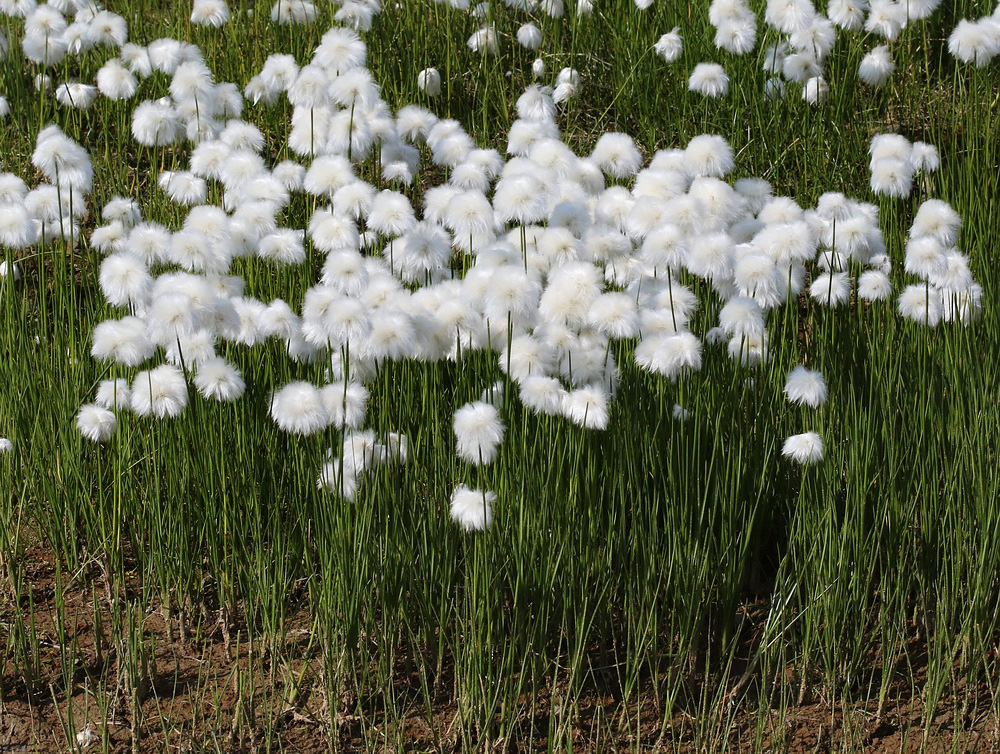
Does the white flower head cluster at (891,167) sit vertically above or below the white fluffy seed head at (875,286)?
above

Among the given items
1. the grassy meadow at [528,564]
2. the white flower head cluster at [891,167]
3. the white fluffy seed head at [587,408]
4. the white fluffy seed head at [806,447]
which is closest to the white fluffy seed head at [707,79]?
the white flower head cluster at [891,167]

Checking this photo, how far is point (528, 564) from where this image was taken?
2789 mm

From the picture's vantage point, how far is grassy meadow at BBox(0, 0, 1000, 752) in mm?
2793

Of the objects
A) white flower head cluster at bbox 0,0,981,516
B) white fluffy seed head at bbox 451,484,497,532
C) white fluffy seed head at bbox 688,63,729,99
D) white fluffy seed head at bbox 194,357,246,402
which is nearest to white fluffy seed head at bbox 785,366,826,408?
white flower head cluster at bbox 0,0,981,516

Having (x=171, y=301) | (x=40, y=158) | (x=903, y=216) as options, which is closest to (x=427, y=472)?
(x=171, y=301)

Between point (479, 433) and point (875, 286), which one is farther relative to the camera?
point (875, 286)

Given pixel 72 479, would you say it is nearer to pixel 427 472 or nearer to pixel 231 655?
pixel 231 655

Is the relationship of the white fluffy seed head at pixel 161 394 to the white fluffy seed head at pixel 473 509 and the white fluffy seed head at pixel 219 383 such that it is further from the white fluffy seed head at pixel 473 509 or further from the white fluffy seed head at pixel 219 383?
the white fluffy seed head at pixel 473 509

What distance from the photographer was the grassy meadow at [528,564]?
2.79m

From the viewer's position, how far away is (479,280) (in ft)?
9.78

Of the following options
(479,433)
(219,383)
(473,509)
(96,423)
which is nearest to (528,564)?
(473,509)

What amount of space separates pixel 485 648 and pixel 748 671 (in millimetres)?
648

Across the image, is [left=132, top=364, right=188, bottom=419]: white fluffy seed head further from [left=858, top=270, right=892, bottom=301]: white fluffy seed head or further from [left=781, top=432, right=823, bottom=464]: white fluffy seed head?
[left=858, top=270, right=892, bottom=301]: white fluffy seed head

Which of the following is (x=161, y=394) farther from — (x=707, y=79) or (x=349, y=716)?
(x=707, y=79)
